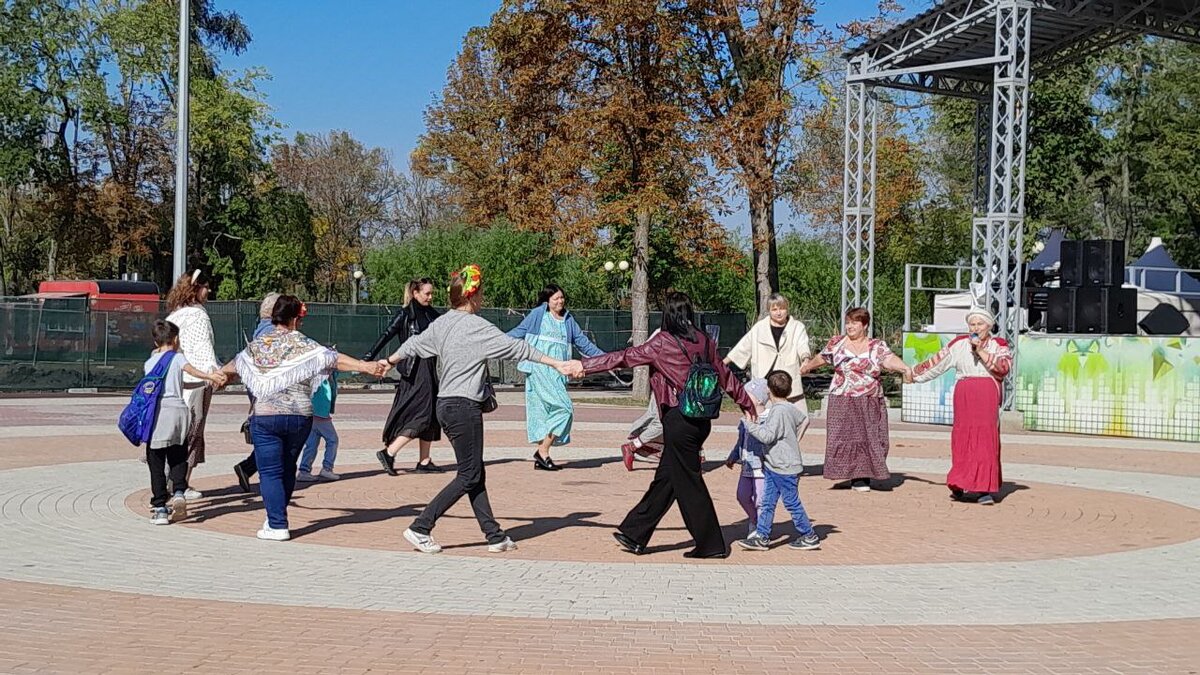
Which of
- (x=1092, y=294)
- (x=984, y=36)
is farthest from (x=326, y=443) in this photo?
(x=984, y=36)

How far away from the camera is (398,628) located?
675 centimetres

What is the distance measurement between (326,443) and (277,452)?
391cm

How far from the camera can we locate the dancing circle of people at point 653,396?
29.3 feet

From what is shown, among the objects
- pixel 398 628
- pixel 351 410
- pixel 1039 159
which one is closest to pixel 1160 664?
pixel 398 628

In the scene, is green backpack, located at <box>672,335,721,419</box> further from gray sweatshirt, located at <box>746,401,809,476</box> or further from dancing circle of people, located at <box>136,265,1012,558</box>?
gray sweatshirt, located at <box>746,401,809,476</box>

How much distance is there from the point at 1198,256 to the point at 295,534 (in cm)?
4932

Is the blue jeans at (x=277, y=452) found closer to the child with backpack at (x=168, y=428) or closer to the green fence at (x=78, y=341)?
the child with backpack at (x=168, y=428)

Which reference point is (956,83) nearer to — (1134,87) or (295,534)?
(295,534)

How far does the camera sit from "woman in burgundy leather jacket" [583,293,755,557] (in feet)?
29.1

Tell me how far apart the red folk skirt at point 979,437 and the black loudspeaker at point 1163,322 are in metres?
14.7

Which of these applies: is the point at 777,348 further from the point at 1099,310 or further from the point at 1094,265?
the point at 1094,265

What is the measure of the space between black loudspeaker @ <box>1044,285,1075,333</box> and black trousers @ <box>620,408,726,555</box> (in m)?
14.6

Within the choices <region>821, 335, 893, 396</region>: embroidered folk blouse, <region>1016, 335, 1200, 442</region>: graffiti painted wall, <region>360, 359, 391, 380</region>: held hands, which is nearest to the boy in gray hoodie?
<region>360, 359, 391, 380</region>: held hands

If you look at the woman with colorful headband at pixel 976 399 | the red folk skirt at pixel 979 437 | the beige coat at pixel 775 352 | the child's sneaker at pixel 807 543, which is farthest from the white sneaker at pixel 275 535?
the red folk skirt at pixel 979 437
